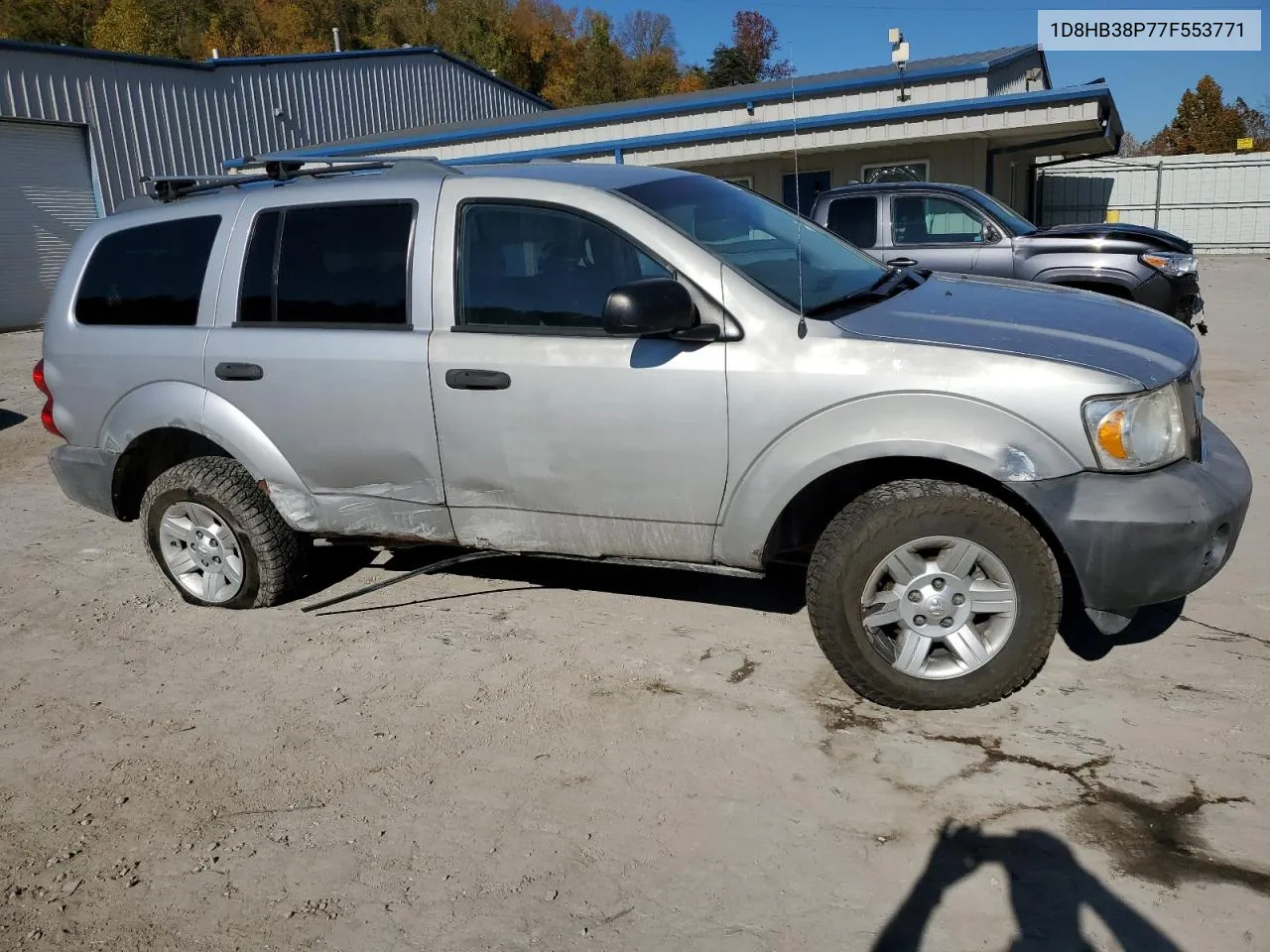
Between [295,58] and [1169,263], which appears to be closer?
[1169,263]

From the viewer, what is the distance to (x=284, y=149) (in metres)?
25.1

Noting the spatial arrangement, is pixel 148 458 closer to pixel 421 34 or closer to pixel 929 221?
pixel 929 221

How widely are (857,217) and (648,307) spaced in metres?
7.16

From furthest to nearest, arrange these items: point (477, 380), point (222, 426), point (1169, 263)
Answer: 1. point (1169, 263)
2. point (222, 426)
3. point (477, 380)

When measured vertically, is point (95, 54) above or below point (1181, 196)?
above

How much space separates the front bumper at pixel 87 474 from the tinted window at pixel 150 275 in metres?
0.64

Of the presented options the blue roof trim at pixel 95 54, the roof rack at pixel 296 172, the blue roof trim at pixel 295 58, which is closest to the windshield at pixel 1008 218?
the roof rack at pixel 296 172

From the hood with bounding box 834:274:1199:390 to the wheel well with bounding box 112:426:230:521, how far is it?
3080mm

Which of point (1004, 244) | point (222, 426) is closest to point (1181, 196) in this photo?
point (1004, 244)

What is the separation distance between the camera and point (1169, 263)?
9.47m

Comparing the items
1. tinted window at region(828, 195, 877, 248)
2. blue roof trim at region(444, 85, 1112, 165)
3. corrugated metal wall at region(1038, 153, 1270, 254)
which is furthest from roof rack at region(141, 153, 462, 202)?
corrugated metal wall at region(1038, 153, 1270, 254)

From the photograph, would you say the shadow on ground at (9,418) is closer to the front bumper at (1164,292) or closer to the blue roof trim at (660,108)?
the front bumper at (1164,292)

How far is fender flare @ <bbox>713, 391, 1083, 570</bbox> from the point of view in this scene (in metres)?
3.36

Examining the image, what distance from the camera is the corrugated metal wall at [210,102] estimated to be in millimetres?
19516
